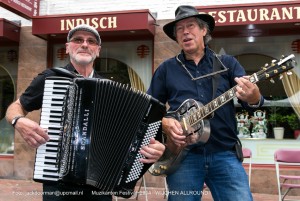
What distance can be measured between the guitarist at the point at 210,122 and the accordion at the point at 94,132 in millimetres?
389

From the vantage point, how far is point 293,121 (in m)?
7.12

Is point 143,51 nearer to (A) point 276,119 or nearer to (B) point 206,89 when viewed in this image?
(A) point 276,119

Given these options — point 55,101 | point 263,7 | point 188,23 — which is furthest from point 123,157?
point 263,7

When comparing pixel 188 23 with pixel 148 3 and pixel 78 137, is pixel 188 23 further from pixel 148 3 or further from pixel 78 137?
pixel 148 3

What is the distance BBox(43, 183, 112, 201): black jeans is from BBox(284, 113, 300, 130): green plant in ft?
17.8

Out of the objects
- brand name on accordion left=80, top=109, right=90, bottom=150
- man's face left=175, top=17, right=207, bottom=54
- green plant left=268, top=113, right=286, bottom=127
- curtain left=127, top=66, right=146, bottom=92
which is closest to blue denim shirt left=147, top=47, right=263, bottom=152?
man's face left=175, top=17, right=207, bottom=54

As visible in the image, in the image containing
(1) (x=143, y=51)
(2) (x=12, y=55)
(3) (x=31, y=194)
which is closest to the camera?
(3) (x=31, y=194)

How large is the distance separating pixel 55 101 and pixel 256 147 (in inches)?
221

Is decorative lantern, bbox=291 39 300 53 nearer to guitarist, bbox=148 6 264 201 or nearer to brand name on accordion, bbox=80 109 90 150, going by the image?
guitarist, bbox=148 6 264 201

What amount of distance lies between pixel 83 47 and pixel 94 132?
0.79 metres

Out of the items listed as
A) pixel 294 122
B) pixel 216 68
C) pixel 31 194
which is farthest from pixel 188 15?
pixel 294 122

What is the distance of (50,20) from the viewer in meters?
7.35

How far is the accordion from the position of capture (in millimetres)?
2244

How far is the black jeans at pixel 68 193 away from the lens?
2.48 metres
